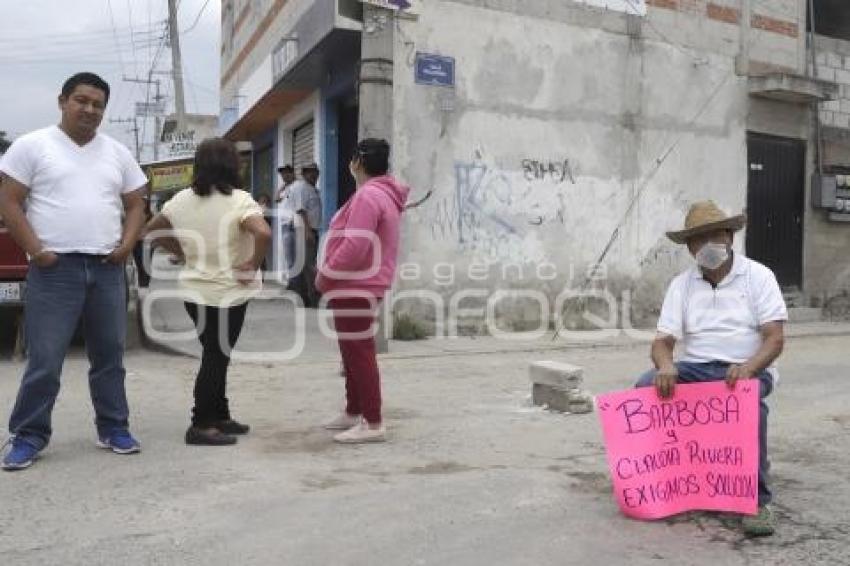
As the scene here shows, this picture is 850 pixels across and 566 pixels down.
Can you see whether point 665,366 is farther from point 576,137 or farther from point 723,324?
point 576,137

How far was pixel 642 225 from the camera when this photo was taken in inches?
448

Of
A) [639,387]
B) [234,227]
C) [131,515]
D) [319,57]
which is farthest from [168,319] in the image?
[639,387]

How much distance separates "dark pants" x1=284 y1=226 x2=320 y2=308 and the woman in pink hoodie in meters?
5.62

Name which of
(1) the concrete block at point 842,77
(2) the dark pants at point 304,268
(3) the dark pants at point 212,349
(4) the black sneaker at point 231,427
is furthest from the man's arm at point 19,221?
(1) the concrete block at point 842,77

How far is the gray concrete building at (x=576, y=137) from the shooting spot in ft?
32.1

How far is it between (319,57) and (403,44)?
5.33ft

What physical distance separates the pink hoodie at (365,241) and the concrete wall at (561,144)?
14.2 feet

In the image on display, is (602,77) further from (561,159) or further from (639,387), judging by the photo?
(639,387)

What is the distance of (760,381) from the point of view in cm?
384

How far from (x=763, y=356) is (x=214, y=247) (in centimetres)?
282

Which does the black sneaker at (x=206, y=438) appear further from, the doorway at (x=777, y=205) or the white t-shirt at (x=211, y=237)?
the doorway at (x=777, y=205)

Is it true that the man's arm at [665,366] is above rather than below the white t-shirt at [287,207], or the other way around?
below

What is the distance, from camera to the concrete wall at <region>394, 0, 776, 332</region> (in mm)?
9789

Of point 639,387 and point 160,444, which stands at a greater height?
point 639,387
